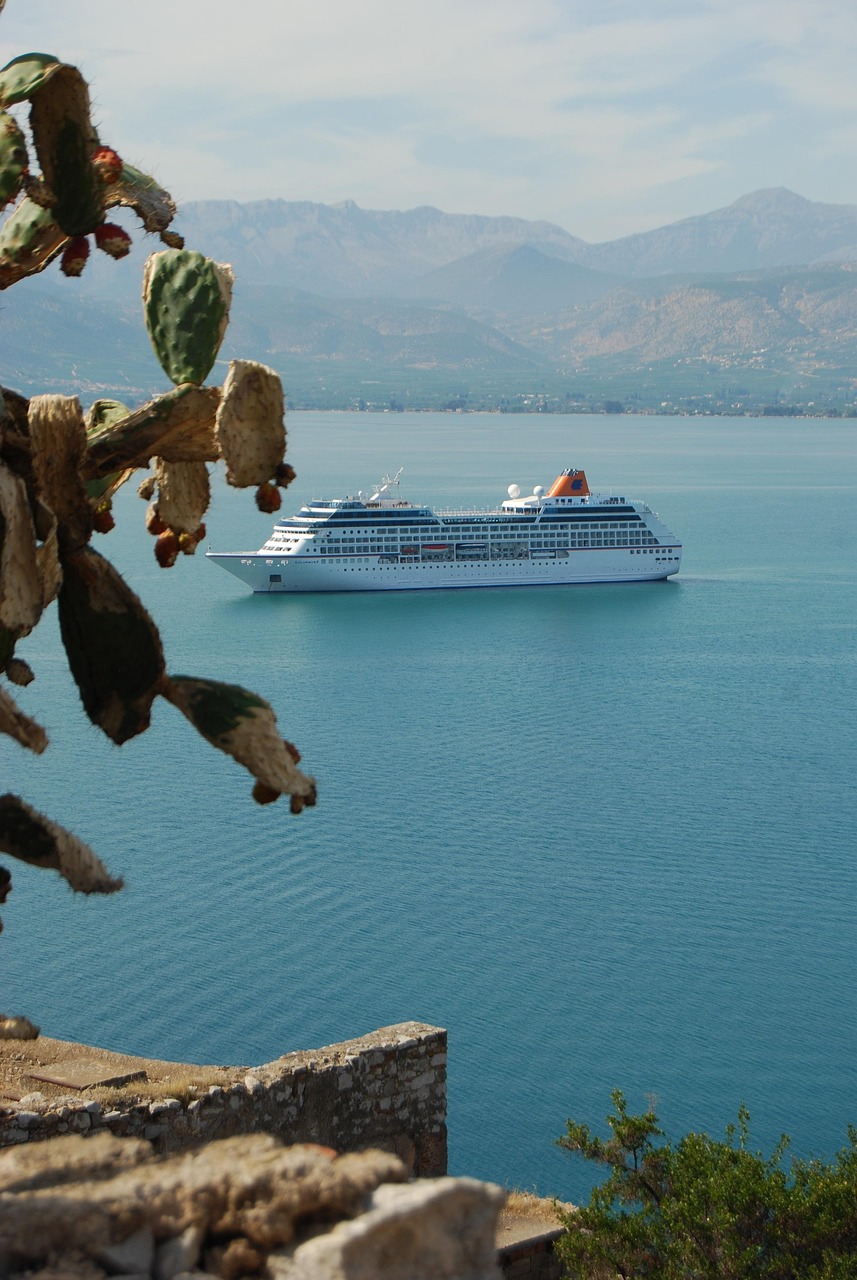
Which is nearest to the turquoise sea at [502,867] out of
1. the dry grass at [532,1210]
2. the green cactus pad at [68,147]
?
the dry grass at [532,1210]

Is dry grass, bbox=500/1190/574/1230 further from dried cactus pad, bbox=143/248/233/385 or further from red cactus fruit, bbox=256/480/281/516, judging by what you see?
dried cactus pad, bbox=143/248/233/385

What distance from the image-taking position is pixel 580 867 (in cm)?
2327

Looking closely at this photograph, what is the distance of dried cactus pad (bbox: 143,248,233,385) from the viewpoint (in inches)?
115

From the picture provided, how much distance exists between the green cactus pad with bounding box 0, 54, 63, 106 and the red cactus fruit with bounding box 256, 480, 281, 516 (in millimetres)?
873

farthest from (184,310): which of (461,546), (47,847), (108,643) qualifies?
(461,546)

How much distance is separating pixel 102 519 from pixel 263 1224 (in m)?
1.52

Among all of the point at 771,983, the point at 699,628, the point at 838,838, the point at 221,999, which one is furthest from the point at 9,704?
the point at 699,628

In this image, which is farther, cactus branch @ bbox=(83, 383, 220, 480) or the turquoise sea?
the turquoise sea

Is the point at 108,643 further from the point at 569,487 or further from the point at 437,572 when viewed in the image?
the point at 569,487

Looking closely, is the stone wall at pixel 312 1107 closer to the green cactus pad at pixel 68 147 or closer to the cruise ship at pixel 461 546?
the green cactus pad at pixel 68 147

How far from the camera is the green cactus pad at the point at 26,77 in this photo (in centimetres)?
283

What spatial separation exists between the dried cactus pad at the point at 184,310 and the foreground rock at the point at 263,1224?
1.48 metres

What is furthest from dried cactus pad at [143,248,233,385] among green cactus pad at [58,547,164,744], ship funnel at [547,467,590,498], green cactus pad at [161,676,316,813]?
ship funnel at [547,467,590,498]

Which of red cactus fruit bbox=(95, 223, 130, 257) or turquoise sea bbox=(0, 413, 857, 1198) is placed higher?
red cactus fruit bbox=(95, 223, 130, 257)
